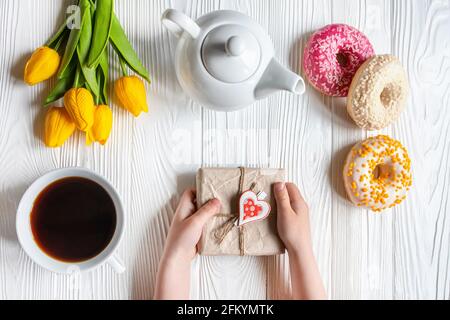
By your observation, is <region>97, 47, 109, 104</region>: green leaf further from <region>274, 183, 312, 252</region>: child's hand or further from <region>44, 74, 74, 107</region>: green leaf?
<region>274, 183, 312, 252</region>: child's hand

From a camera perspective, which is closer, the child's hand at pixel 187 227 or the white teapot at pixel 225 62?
the white teapot at pixel 225 62

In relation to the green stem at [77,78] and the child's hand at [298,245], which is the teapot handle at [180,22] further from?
the child's hand at [298,245]

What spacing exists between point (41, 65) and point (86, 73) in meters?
0.08

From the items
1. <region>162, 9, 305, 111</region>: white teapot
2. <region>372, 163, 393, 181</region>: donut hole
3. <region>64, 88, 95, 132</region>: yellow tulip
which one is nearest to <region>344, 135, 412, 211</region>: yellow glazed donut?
<region>372, 163, 393, 181</region>: donut hole

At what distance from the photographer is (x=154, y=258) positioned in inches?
34.9

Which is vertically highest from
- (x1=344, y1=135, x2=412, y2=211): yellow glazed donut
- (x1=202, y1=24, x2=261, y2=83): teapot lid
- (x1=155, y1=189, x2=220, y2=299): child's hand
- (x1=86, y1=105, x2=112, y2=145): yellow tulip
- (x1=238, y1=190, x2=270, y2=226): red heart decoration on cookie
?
(x1=202, y1=24, x2=261, y2=83): teapot lid

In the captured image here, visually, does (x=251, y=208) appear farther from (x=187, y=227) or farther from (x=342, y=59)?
(x=342, y=59)

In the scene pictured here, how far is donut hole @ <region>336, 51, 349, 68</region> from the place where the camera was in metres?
0.89

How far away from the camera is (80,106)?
0.79 metres

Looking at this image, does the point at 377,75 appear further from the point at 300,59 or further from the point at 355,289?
the point at 355,289

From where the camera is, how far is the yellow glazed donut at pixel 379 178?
0.87 m

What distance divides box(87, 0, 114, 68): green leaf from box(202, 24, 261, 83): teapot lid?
0.21m

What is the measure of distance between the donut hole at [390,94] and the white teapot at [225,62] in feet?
0.78

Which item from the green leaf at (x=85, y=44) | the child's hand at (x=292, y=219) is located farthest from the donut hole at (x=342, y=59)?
the green leaf at (x=85, y=44)
